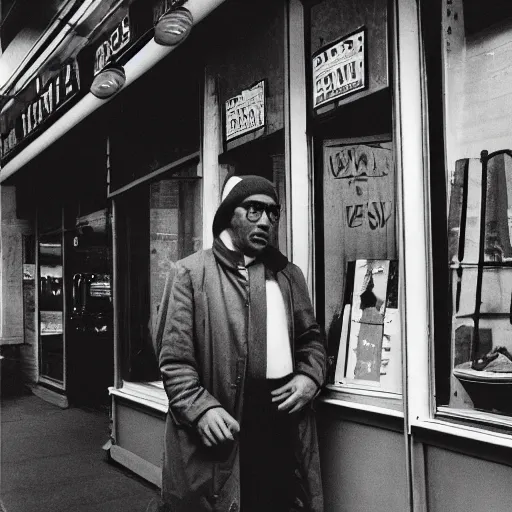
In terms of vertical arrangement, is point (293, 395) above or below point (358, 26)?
below

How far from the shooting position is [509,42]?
10.5 ft

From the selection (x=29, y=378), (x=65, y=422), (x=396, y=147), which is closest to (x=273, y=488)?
(x=396, y=147)

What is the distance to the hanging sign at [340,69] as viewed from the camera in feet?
12.3

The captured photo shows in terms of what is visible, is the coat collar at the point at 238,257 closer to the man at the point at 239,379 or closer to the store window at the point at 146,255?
the man at the point at 239,379

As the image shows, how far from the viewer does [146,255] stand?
21.1 feet

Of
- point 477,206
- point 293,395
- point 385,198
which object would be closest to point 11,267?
point 385,198

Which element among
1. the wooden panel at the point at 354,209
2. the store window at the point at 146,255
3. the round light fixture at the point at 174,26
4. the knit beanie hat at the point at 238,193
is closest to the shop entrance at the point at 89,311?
the store window at the point at 146,255

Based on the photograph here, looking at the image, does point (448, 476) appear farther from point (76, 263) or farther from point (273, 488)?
point (76, 263)

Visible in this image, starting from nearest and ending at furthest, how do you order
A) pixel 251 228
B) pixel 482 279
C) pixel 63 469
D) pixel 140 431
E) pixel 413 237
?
pixel 251 228
pixel 482 279
pixel 413 237
pixel 140 431
pixel 63 469

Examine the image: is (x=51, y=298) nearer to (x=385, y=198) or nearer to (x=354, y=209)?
(x=354, y=209)

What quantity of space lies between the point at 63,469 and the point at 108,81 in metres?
3.37

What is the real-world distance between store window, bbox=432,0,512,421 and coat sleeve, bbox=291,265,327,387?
59 centimetres

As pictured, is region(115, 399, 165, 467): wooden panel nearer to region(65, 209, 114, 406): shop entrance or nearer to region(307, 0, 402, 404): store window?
region(307, 0, 402, 404): store window

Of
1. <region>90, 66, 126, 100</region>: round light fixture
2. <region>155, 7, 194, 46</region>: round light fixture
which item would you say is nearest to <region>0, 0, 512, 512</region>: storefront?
<region>155, 7, 194, 46</region>: round light fixture
